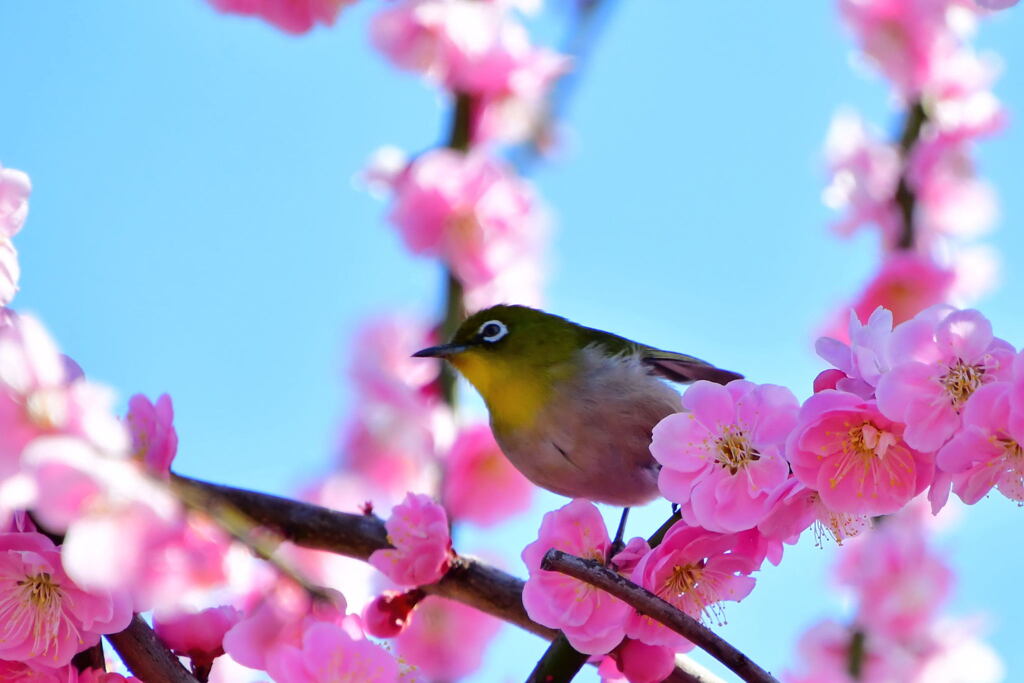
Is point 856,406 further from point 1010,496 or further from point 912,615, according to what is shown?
point 912,615

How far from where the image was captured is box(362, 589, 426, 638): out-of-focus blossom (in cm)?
243

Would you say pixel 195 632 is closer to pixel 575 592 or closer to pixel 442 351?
pixel 575 592

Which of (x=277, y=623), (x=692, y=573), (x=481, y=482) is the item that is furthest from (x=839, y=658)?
(x=277, y=623)

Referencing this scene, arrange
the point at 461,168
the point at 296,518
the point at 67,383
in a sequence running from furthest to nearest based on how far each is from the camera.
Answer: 1. the point at 461,168
2. the point at 296,518
3. the point at 67,383

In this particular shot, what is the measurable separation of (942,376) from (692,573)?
0.55 meters

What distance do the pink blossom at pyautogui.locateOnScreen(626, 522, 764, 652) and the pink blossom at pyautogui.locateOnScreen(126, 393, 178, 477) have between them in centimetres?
97

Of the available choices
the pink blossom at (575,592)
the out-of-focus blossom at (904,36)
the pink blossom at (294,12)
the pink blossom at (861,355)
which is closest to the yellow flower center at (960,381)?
the pink blossom at (861,355)

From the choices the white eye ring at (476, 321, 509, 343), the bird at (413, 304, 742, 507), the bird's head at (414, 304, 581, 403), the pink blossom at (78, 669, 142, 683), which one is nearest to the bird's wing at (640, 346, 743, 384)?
the bird at (413, 304, 742, 507)

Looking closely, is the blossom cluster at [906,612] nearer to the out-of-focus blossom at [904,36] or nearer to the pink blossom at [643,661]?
the out-of-focus blossom at [904,36]

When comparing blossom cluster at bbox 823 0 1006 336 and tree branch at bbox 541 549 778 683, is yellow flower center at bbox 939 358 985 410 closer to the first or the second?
tree branch at bbox 541 549 778 683

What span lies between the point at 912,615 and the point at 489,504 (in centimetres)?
233

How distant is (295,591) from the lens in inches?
94.2

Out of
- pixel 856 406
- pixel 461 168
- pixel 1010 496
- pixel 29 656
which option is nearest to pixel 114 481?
pixel 29 656

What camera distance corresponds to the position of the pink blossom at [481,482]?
4664 millimetres
